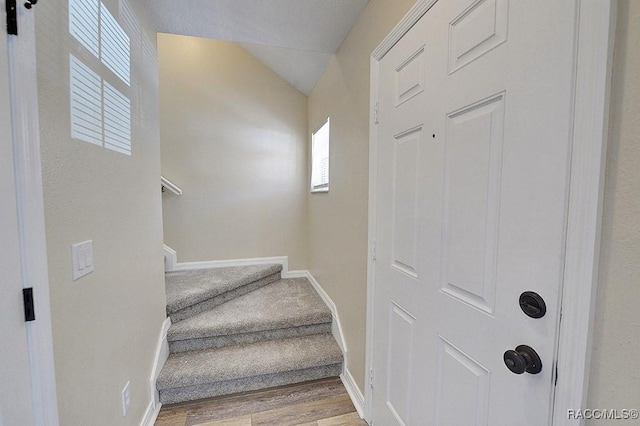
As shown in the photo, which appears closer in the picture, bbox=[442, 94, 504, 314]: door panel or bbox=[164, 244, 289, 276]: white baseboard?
bbox=[442, 94, 504, 314]: door panel

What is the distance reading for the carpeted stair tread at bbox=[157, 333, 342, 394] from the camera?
1658 millimetres

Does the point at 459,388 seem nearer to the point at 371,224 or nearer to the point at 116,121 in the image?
the point at 371,224

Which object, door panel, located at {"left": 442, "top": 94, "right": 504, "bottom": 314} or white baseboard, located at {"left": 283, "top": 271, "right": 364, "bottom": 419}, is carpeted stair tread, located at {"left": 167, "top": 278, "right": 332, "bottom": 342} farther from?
door panel, located at {"left": 442, "top": 94, "right": 504, "bottom": 314}

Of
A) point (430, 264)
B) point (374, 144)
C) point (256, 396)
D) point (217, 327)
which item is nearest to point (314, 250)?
point (217, 327)

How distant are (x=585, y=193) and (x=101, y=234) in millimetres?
1555

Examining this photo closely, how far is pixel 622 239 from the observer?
48 centimetres

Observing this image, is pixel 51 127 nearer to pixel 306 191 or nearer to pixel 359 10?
pixel 359 10

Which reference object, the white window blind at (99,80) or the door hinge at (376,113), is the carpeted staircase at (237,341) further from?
the door hinge at (376,113)

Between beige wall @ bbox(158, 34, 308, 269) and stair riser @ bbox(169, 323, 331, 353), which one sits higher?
beige wall @ bbox(158, 34, 308, 269)

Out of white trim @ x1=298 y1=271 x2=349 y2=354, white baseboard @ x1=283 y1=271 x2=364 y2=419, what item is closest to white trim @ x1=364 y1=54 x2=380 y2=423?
white baseboard @ x1=283 y1=271 x2=364 y2=419

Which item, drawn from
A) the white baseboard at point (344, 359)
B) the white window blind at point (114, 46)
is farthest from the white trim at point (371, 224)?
the white window blind at point (114, 46)

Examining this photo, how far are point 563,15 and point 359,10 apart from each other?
1280mm

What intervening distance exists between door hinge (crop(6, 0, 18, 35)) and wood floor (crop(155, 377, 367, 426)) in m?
1.93

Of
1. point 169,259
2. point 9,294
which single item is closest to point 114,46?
point 9,294
